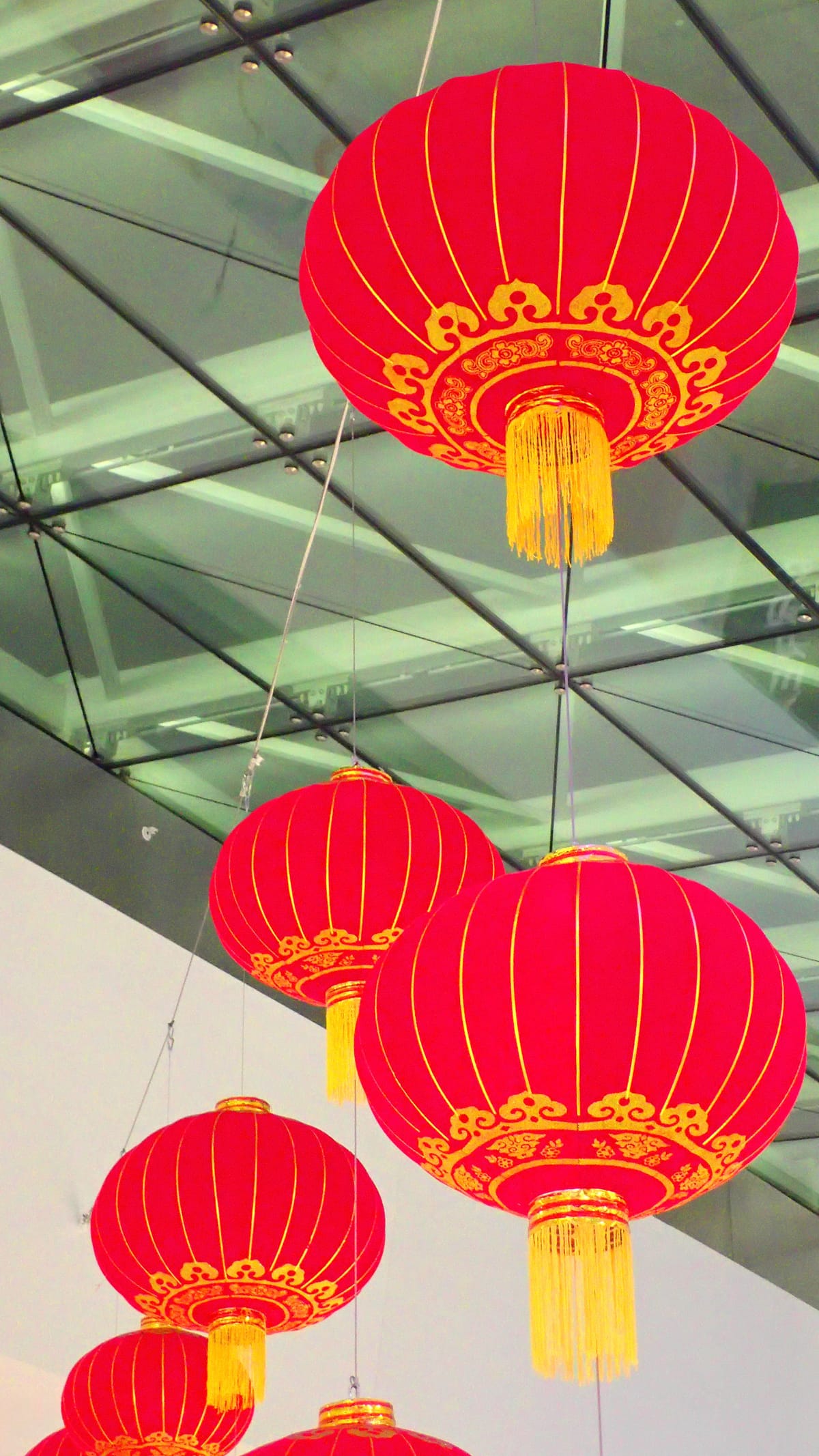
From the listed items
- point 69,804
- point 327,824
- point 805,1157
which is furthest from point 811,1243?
point 327,824

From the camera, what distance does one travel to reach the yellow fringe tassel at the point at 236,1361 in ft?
14.8

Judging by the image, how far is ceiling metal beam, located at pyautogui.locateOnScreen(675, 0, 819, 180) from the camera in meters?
5.27

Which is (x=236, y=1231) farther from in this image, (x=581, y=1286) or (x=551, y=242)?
(x=551, y=242)

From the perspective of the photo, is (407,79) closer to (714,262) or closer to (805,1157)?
(714,262)

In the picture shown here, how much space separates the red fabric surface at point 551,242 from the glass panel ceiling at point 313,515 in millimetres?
2328

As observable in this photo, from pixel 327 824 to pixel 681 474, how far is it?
2.78 meters

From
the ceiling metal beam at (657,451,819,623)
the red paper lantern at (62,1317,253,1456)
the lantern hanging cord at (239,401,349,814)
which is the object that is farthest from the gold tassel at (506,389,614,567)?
the ceiling metal beam at (657,451,819,623)

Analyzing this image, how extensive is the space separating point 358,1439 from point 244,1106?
37.5 inches

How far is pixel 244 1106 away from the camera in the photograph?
4.73 m

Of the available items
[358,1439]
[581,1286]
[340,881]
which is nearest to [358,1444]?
[358,1439]

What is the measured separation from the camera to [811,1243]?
492 inches

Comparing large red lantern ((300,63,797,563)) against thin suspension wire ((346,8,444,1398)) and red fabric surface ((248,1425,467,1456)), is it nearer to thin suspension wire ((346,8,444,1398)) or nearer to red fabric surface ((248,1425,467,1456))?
thin suspension wire ((346,8,444,1398))

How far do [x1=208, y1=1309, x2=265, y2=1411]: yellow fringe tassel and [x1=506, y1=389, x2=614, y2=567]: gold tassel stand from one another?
2243mm

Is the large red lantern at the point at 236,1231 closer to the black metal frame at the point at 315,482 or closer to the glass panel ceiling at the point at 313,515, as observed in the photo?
the glass panel ceiling at the point at 313,515
